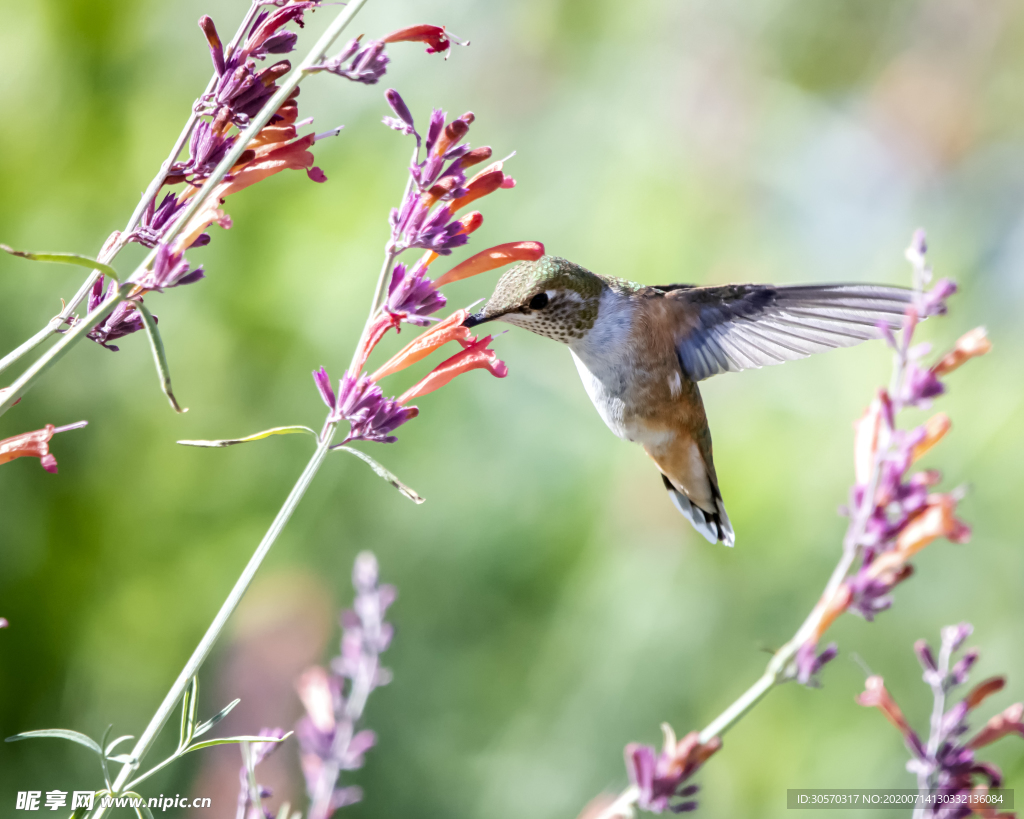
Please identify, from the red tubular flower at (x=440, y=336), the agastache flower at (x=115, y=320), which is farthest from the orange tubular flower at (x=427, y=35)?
the agastache flower at (x=115, y=320)

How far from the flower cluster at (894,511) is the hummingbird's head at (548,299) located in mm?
986

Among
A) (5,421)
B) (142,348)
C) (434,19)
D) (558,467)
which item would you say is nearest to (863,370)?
(558,467)

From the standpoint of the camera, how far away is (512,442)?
5973 millimetres

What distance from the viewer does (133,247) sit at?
19.0 ft

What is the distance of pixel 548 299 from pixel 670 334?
24.4 inches

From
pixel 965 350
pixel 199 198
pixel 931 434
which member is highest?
pixel 199 198

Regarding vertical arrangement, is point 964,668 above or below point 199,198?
below

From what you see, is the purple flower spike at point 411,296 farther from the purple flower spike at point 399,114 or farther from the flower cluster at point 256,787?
the flower cluster at point 256,787

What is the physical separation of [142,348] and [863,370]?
4.13m

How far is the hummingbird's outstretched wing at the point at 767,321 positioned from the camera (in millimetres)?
2438

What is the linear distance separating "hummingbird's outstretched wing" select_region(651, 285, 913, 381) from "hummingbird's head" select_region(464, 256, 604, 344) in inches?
13.9

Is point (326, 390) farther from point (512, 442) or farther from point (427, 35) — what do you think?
point (512, 442)

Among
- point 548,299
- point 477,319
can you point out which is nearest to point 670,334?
point 548,299

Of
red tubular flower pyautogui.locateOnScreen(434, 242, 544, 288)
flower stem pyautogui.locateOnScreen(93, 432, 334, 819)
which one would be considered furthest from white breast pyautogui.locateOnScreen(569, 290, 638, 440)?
flower stem pyautogui.locateOnScreen(93, 432, 334, 819)
